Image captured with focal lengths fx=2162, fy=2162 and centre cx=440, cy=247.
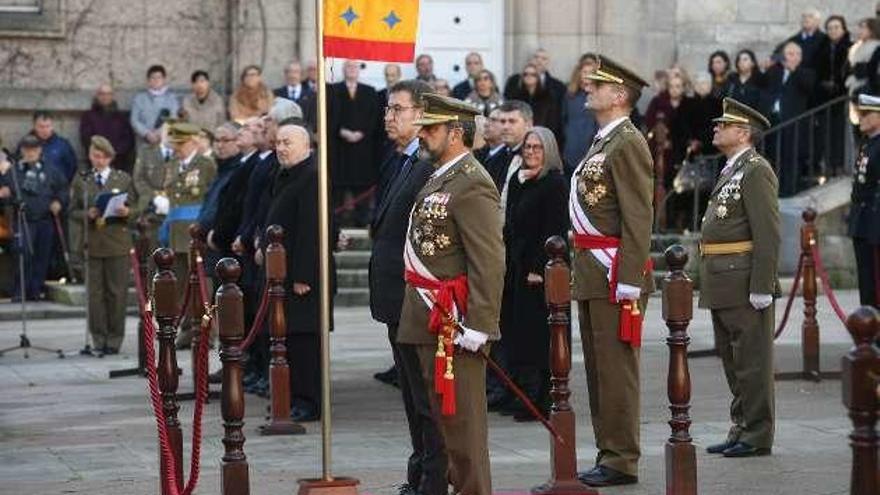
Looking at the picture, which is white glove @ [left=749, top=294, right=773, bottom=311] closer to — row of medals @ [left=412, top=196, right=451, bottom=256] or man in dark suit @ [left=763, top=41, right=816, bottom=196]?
row of medals @ [left=412, top=196, right=451, bottom=256]

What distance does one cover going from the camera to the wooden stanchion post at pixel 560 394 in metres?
11.0

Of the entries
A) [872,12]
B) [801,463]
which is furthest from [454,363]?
[872,12]

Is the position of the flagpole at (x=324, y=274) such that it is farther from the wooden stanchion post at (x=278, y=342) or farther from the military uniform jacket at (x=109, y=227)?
the military uniform jacket at (x=109, y=227)

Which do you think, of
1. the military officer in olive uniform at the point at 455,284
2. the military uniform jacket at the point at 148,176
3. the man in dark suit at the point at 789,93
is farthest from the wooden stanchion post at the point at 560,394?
the man in dark suit at the point at 789,93

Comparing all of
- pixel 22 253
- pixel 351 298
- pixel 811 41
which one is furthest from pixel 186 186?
pixel 811 41

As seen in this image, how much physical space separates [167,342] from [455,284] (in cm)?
162

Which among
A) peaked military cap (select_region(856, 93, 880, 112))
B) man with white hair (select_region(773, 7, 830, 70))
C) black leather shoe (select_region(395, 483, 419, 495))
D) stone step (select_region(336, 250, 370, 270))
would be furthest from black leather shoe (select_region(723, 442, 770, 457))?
man with white hair (select_region(773, 7, 830, 70))

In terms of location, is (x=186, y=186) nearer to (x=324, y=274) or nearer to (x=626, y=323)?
(x=626, y=323)

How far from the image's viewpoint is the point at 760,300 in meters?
12.3

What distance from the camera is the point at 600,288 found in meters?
11.4

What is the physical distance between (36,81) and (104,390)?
32.9 feet

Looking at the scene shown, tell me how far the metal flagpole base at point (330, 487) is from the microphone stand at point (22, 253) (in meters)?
8.88

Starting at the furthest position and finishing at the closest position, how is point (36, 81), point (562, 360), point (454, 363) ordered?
point (36, 81), point (562, 360), point (454, 363)

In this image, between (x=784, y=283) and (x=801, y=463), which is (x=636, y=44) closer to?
(x=784, y=283)
